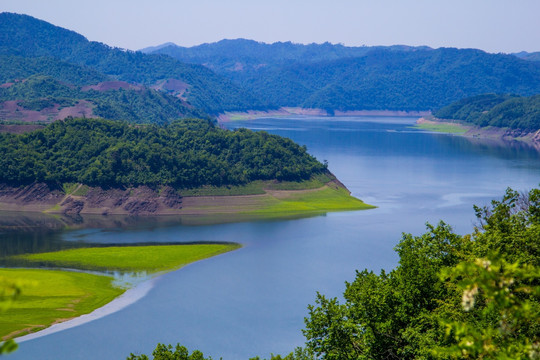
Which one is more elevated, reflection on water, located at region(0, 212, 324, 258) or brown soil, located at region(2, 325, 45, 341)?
reflection on water, located at region(0, 212, 324, 258)

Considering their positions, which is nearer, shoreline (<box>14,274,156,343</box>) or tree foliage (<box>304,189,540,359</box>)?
tree foliage (<box>304,189,540,359</box>)

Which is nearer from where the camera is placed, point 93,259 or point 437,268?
point 437,268

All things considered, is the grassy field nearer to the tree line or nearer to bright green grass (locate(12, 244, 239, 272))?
bright green grass (locate(12, 244, 239, 272))

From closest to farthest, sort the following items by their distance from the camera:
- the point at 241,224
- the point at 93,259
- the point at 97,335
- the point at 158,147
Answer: the point at 97,335 < the point at 93,259 < the point at 241,224 < the point at 158,147

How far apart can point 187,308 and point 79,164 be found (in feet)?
232

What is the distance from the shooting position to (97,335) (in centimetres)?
5862

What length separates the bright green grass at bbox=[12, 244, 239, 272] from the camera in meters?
82.8

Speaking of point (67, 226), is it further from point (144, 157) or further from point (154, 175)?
point (144, 157)

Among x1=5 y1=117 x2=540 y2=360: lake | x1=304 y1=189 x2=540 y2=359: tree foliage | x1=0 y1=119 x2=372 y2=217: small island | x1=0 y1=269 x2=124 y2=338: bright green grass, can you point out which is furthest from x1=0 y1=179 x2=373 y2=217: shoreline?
x1=304 y1=189 x2=540 y2=359: tree foliage

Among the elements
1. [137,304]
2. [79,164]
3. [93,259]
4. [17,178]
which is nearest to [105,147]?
[79,164]

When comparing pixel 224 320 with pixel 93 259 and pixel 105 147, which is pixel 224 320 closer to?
pixel 93 259

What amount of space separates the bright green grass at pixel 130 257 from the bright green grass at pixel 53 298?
4.80 meters

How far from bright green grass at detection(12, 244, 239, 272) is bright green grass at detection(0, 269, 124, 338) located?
4798 mm

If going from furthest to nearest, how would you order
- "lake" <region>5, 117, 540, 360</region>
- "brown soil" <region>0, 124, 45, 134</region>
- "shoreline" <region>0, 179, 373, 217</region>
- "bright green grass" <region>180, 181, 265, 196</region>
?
1. "brown soil" <region>0, 124, 45, 134</region>
2. "bright green grass" <region>180, 181, 265, 196</region>
3. "shoreline" <region>0, 179, 373, 217</region>
4. "lake" <region>5, 117, 540, 360</region>
